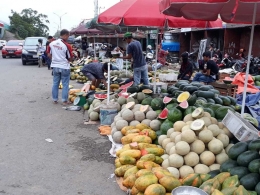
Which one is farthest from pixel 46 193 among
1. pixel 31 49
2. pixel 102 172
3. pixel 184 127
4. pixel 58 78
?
pixel 31 49

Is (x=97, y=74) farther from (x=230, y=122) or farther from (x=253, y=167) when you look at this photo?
(x=253, y=167)

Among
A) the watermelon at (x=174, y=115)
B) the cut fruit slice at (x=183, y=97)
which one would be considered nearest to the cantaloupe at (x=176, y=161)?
the watermelon at (x=174, y=115)

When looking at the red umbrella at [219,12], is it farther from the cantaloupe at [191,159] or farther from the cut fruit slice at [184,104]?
the cantaloupe at [191,159]

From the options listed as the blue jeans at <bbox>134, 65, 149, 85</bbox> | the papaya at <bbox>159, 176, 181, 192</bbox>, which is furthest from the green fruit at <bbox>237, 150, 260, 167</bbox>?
the blue jeans at <bbox>134, 65, 149, 85</bbox>

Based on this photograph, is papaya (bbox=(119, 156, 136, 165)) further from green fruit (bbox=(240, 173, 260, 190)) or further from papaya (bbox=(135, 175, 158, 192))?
green fruit (bbox=(240, 173, 260, 190))

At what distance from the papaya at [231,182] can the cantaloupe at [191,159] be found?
2.39 feet

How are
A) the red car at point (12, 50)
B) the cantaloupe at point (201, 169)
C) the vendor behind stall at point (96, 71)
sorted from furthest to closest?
the red car at point (12, 50), the vendor behind stall at point (96, 71), the cantaloupe at point (201, 169)

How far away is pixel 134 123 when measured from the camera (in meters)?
5.75

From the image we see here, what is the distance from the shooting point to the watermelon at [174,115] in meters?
5.10

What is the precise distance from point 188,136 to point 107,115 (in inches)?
111

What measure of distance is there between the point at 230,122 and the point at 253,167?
1058 millimetres

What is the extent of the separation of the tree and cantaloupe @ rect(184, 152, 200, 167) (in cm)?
6869

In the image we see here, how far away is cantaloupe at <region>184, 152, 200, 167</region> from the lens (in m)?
4.13

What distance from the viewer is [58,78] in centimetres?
877
